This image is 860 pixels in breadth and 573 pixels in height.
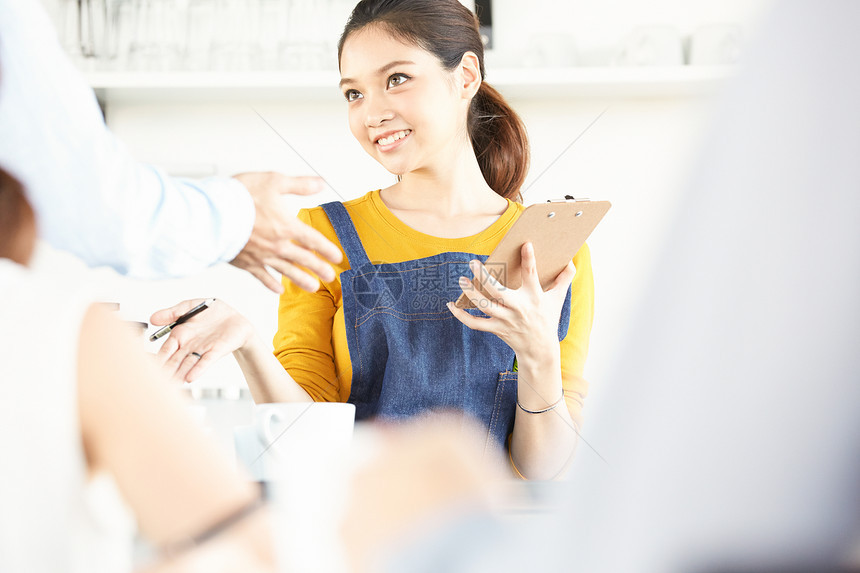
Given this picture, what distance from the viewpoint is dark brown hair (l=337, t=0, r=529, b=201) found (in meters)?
1.05

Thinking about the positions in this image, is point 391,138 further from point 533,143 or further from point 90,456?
point 533,143

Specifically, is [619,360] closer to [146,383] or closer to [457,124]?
[146,383]

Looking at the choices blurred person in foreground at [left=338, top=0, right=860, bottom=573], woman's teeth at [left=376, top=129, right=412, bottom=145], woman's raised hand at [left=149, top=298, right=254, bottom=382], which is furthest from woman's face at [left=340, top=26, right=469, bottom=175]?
blurred person in foreground at [left=338, top=0, right=860, bottom=573]

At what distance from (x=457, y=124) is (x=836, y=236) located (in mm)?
1060

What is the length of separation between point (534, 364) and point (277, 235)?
0.43m

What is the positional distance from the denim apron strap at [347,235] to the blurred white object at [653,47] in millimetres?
1074

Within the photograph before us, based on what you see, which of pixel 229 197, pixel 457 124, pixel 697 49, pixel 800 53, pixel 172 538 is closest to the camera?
pixel 800 53

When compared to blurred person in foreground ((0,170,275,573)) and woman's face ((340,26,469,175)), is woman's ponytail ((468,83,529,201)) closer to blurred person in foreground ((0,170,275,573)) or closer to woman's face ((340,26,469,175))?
woman's face ((340,26,469,175))

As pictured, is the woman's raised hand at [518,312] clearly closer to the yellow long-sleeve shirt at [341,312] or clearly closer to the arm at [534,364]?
the arm at [534,364]

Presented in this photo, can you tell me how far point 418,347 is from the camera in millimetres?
988

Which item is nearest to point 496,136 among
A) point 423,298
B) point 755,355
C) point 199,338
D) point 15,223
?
point 423,298

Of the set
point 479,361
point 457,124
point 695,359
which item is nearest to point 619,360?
point 695,359

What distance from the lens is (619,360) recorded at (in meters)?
0.13

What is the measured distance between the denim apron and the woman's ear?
0.27m
